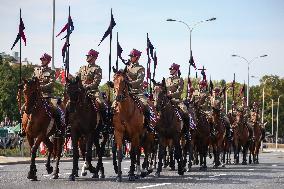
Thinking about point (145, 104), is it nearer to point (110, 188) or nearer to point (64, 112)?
point (64, 112)

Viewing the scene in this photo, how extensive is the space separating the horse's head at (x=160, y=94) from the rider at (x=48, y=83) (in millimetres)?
3283

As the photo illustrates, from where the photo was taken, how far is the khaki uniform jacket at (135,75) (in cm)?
1980

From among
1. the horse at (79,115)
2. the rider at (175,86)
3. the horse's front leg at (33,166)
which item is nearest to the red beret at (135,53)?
the horse at (79,115)

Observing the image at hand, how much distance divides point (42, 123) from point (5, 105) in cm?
5753

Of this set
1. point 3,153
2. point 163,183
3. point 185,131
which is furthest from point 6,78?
point 163,183

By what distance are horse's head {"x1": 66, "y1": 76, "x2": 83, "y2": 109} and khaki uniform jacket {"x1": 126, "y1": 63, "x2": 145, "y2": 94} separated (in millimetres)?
2136

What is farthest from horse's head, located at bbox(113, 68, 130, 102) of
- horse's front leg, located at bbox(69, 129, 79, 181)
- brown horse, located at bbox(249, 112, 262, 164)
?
brown horse, located at bbox(249, 112, 262, 164)

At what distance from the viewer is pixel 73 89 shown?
18000 millimetres

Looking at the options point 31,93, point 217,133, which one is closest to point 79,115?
point 31,93

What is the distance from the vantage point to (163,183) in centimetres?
1784

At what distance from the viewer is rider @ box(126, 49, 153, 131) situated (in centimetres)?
1986

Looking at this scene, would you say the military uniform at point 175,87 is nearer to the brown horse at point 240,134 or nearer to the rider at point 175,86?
the rider at point 175,86

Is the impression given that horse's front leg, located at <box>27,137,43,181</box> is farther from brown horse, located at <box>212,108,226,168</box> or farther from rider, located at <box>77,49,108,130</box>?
brown horse, located at <box>212,108,226,168</box>

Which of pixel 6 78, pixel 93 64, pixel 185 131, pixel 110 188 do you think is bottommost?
pixel 110 188
